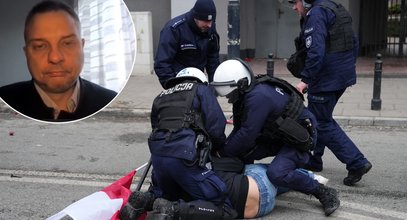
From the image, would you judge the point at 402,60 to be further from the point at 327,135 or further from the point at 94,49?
the point at 94,49

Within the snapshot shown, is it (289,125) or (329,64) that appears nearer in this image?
(289,125)

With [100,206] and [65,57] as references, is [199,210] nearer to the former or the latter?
[100,206]

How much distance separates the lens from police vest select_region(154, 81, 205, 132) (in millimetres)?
3775

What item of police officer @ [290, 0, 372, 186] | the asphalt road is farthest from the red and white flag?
police officer @ [290, 0, 372, 186]

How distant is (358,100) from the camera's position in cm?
905

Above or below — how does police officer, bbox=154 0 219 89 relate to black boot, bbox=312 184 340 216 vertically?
above

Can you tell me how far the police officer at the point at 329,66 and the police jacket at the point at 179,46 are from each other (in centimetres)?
88

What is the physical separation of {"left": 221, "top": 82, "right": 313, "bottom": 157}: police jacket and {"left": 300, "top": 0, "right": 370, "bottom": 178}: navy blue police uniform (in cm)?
63

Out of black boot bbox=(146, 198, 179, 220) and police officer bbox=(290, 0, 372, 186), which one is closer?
black boot bbox=(146, 198, 179, 220)

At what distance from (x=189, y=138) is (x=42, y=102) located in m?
2.08

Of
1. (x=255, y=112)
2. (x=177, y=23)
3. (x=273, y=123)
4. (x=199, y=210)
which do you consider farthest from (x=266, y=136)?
(x=177, y=23)

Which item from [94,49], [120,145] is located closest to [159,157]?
[94,49]

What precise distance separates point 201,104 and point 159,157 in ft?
1.55

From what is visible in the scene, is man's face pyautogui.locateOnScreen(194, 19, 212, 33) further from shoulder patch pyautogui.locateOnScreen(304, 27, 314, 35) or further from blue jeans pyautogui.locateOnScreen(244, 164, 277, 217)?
blue jeans pyautogui.locateOnScreen(244, 164, 277, 217)
